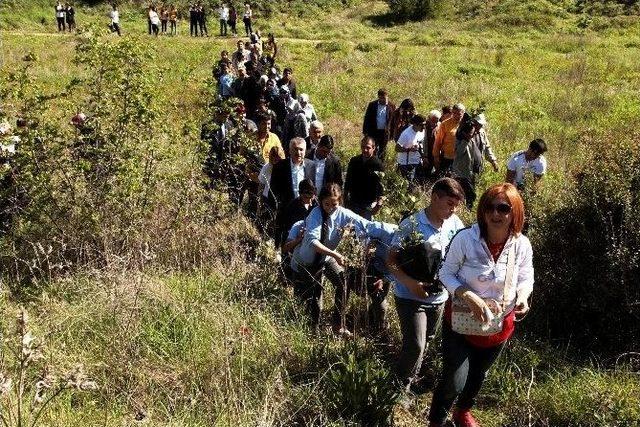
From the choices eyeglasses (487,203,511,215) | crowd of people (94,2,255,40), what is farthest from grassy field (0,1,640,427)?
crowd of people (94,2,255,40)

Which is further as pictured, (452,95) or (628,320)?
(452,95)

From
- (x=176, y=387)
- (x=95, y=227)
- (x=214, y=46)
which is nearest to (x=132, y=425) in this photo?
(x=176, y=387)

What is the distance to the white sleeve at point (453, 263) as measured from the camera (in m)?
3.50

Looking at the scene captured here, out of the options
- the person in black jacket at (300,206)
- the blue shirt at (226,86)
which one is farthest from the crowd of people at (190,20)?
the person in black jacket at (300,206)

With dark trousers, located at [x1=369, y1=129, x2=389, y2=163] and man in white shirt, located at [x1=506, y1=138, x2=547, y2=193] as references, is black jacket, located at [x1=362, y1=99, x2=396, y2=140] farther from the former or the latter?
man in white shirt, located at [x1=506, y1=138, x2=547, y2=193]

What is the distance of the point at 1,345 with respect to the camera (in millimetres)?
3709

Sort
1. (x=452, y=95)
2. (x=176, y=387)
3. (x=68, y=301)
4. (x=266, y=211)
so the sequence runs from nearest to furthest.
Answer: (x=176, y=387) → (x=68, y=301) → (x=266, y=211) → (x=452, y=95)

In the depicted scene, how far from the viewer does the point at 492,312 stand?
11.3 ft

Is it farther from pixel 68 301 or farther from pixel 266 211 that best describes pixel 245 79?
pixel 68 301

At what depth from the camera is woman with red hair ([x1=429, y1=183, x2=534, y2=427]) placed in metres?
3.40

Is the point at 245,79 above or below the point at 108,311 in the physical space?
above

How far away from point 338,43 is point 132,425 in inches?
921

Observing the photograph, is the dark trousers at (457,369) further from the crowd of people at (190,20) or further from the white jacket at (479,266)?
the crowd of people at (190,20)

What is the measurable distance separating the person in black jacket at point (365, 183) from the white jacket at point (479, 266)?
9.11 feet
